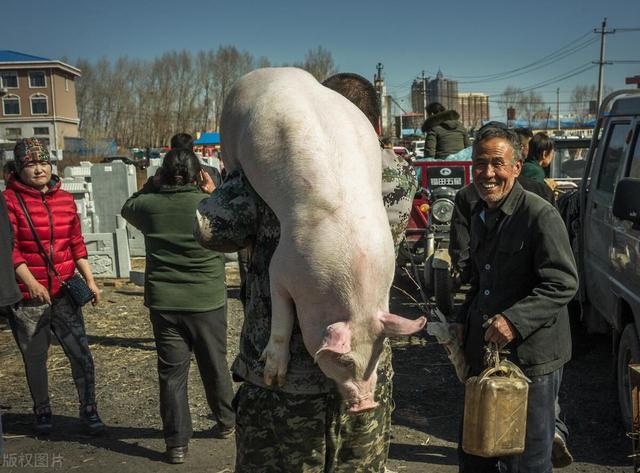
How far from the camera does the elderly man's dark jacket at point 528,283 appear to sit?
3107 millimetres

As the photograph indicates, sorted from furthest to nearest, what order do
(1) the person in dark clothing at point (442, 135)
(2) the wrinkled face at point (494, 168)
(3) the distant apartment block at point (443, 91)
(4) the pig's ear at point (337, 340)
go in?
(3) the distant apartment block at point (443, 91) → (1) the person in dark clothing at point (442, 135) → (2) the wrinkled face at point (494, 168) → (4) the pig's ear at point (337, 340)

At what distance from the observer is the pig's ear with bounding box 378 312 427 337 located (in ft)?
7.07

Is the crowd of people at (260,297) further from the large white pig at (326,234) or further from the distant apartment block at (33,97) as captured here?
the distant apartment block at (33,97)

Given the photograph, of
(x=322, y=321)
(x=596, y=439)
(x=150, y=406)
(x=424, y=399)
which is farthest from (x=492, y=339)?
(x=150, y=406)

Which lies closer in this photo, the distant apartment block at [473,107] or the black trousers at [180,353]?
the black trousers at [180,353]

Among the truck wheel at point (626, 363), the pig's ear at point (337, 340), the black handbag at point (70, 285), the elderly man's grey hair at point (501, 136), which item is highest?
the elderly man's grey hair at point (501, 136)

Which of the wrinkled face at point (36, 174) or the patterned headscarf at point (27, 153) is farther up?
the patterned headscarf at point (27, 153)

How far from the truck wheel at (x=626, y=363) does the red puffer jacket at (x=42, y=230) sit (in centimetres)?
397

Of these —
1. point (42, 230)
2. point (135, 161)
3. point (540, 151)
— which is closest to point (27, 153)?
point (42, 230)

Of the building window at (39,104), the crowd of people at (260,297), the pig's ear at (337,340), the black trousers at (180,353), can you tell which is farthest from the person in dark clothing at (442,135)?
the building window at (39,104)

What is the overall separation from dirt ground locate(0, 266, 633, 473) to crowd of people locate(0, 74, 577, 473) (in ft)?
0.72

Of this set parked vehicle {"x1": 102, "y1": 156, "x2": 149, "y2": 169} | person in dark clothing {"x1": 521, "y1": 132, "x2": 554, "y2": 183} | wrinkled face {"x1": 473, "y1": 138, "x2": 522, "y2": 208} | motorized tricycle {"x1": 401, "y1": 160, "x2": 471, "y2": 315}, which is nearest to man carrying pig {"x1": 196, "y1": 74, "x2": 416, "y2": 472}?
wrinkled face {"x1": 473, "y1": 138, "x2": 522, "y2": 208}

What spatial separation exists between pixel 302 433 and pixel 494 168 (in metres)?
1.58

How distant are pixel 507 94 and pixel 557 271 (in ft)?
388
